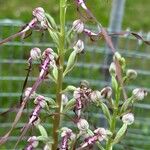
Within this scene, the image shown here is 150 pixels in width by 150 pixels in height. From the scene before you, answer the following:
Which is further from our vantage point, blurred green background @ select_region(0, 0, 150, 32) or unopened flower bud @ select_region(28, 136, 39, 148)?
blurred green background @ select_region(0, 0, 150, 32)

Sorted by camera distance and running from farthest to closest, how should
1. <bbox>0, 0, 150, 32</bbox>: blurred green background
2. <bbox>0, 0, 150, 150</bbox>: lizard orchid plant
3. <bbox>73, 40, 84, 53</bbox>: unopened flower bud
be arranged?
1. <bbox>0, 0, 150, 32</bbox>: blurred green background
2. <bbox>73, 40, 84, 53</bbox>: unopened flower bud
3. <bbox>0, 0, 150, 150</bbox>: lizard orchid plant

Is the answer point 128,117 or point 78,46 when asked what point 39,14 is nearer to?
point 78,46

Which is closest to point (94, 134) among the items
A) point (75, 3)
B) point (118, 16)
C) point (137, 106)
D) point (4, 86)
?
point (75, 3)

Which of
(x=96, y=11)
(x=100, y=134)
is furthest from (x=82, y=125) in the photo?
(x=96, y=11)

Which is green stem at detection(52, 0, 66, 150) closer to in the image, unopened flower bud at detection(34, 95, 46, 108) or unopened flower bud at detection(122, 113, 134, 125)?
unopened flower bud at detection(34, 95, 46, 108)

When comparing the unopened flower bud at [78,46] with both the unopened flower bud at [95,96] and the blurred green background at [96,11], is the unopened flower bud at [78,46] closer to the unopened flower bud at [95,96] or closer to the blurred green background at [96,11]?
the unopened flower bud at [95,96]

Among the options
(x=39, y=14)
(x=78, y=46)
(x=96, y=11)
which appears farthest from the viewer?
(x=96, y=11)

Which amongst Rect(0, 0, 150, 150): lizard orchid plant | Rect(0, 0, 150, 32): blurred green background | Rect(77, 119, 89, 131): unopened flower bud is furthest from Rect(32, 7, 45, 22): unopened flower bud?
Rect(0, 0, 150, 32): blurred green background

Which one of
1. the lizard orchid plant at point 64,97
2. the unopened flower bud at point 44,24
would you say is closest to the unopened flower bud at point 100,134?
the lizard orchid plant at point 64,97

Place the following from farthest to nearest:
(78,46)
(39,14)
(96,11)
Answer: (96,11) → (78,46) → (39,14)

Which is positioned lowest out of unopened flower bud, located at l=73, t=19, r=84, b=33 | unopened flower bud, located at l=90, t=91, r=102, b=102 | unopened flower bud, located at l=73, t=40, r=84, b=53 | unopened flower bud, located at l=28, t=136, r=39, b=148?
unopened flower bud, located at l=28, t=136, r=39, b=148

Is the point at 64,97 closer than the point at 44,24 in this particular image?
No
